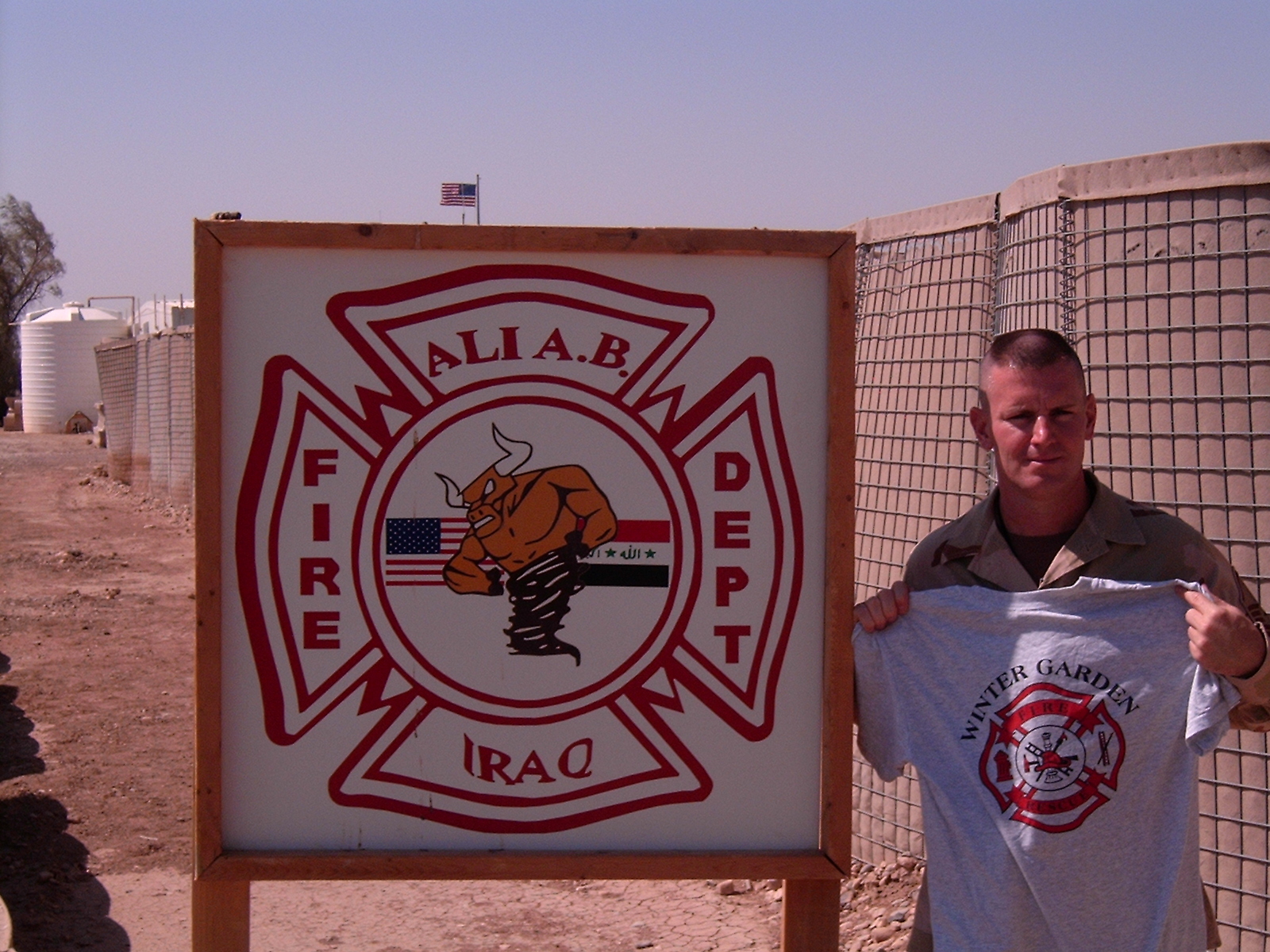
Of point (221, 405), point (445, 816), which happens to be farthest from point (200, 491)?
point (445, 816)

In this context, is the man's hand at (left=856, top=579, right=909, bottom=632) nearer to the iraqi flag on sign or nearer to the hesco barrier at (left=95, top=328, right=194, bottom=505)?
the iraqi flag on sign

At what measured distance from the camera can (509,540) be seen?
2.28 meters

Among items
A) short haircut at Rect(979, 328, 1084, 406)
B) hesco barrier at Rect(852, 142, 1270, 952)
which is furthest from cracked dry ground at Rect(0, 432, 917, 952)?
short haircut at Rect(979, 328, 1084, 406)

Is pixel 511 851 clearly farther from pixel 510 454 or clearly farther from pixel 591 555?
pixel 510 454

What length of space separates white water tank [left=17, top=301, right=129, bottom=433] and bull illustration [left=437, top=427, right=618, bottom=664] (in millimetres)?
38954

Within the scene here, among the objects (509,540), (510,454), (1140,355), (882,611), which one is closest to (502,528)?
(509,540)

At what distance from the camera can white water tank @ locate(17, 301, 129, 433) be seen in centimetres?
3822

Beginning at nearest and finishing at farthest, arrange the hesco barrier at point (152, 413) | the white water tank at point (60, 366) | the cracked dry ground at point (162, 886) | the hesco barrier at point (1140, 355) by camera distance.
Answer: the hesco barrier at point (1140, 355) → the cracked dry ground at point (162, 886) → the hesco barrier at point (152, 413) → the white water tank at point (60, 366)

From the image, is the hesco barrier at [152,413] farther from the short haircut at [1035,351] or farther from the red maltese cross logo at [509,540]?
the short haircut at [1035,351]

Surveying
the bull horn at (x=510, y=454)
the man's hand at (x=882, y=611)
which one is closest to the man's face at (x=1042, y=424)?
the man's hand at (x=882, y=611)

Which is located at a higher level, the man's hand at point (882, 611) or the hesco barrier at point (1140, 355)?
the hesco barrier at point (1140, 355)

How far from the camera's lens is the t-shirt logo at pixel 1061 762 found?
2.30m

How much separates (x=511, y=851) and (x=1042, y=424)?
4.29 feet

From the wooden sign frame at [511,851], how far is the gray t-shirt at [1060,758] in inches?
7.0
